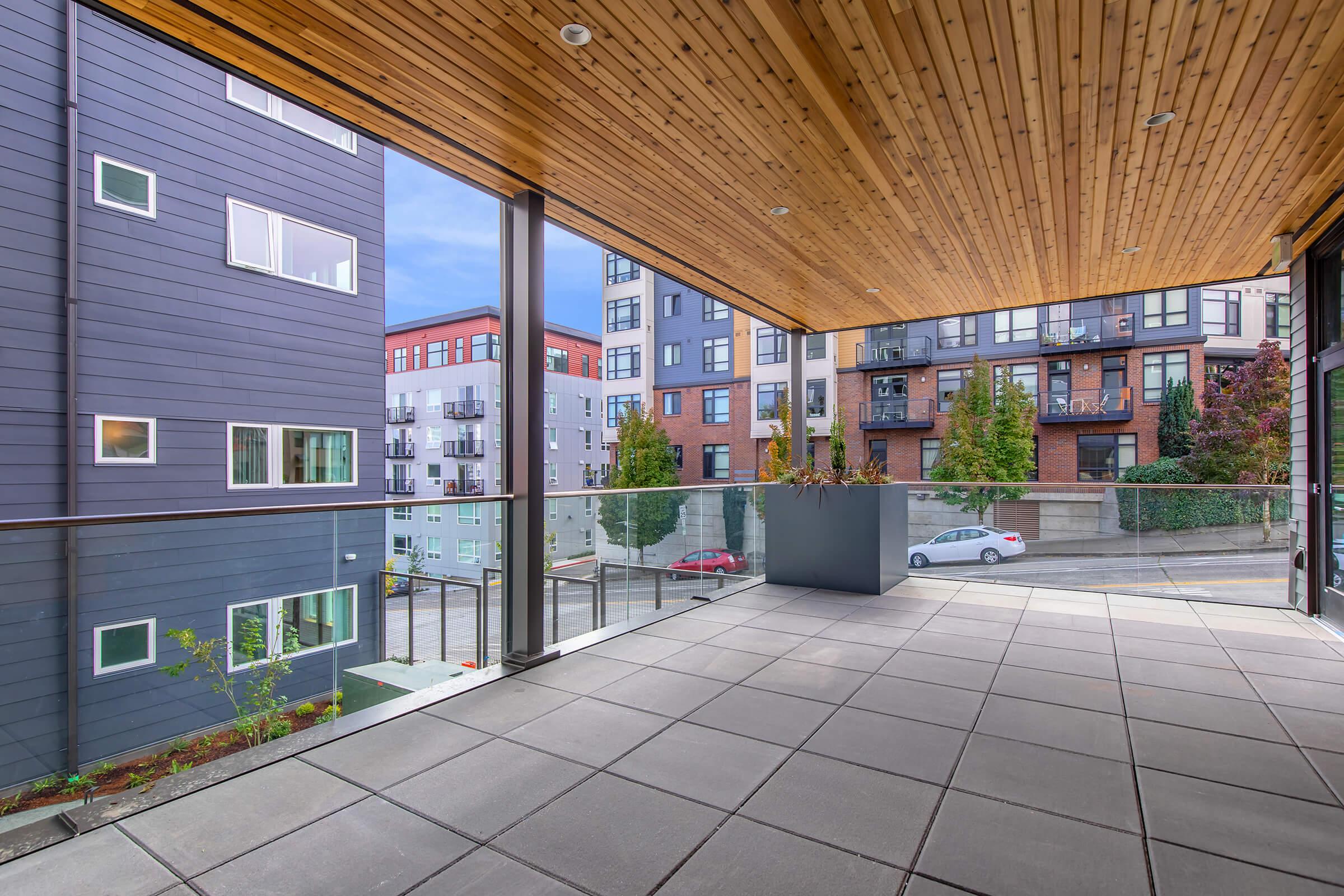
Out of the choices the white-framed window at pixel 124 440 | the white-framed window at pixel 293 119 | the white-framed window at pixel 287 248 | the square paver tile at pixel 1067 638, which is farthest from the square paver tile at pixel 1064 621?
the white-framed window at pixel 293 119

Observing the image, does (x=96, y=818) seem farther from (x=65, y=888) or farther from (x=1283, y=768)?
(x=1283, y=768)

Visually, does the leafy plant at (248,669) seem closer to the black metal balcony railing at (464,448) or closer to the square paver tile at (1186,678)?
the black metal balcony railing at (464,448)

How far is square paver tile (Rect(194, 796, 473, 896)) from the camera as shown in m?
1.65

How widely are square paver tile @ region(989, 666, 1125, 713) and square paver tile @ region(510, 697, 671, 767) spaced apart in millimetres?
1800

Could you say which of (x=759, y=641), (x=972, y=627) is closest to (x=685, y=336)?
(x=972, y=627)

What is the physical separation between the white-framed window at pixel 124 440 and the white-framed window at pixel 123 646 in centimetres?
171

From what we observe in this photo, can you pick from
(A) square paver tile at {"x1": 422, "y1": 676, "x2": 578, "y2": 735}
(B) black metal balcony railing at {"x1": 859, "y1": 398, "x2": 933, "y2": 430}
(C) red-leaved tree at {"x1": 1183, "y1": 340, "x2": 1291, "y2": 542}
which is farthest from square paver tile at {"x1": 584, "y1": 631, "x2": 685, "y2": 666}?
(C) red-leaved tree at {"x1": 1183, "y1": 340, "x2": 1291, "y2": 542}

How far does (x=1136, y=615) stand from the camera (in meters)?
4.76

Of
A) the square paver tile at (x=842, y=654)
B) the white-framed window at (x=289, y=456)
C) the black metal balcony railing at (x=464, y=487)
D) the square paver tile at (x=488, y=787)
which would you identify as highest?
the white-framed window at (x=289, y=456)

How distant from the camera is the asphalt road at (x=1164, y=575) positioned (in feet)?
16.5

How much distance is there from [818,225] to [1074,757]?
3.34 metres

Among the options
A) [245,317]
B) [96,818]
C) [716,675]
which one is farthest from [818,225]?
[96,818]

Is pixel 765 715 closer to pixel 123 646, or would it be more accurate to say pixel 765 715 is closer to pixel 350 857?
pixel 350 857

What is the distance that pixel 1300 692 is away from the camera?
3.10 meters
